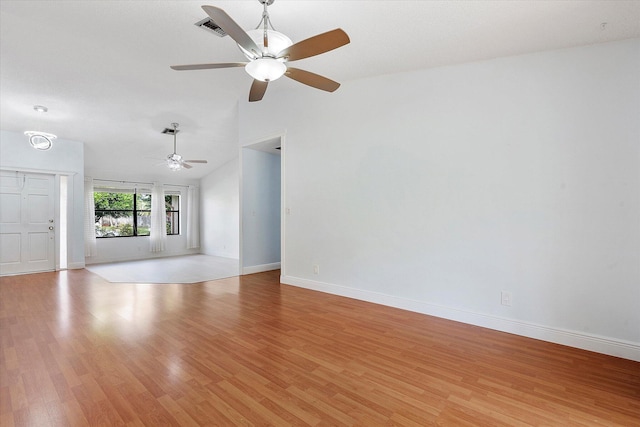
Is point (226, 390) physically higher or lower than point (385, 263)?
lower

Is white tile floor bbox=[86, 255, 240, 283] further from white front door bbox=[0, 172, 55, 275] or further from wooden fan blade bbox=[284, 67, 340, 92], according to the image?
wooden fan blade bbox=[284, 67, 340, 92]

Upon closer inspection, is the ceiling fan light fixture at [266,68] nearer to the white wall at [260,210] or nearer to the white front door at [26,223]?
the white wall at [260,210]

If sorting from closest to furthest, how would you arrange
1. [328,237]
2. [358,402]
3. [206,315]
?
[358,402] → [206,315] → [328,237]

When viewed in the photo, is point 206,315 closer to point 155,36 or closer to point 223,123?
point 155,36

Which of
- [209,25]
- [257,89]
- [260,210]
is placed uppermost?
[209,25]

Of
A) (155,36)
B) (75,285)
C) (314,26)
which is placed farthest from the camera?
(75,285)

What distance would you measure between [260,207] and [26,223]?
4821 mm

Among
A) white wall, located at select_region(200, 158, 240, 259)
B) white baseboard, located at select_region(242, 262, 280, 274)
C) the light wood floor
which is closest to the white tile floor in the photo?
white baseboard, located at select_region(242, 262, 280, 274)

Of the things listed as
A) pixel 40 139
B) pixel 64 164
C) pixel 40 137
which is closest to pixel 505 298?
pixel 40 137

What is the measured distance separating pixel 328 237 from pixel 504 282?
2256 millimetres

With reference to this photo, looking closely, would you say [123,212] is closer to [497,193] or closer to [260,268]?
[260,268]

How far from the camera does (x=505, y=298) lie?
9.37 feet

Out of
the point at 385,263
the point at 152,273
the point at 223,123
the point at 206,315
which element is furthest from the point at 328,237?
the point at 152,273

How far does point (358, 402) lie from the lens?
176 cm
